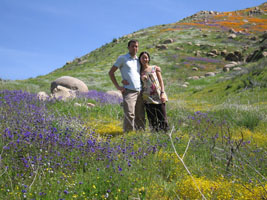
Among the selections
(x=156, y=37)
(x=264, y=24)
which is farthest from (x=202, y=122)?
(x=264, y=24)

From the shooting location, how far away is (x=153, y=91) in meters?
5.35

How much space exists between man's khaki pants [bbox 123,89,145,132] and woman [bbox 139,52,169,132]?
0.63ft

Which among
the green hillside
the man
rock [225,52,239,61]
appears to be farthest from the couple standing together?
rock [225,52,239,61]

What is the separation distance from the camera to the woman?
17.5 feet

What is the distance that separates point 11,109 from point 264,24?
51340 mm

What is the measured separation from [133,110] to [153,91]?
601 millimetres

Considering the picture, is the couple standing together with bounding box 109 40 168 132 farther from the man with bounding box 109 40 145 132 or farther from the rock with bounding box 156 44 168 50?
the rock with bounding box 156 44 168 50

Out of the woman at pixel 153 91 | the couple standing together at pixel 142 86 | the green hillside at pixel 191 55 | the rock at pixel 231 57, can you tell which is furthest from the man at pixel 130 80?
the rock at pixel 231 57

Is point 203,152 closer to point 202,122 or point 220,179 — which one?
point 220,179

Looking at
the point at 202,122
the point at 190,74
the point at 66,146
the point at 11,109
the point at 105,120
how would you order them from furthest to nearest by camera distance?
1. the point at 190,74
2. the point at 105,120
3. the point at 202,122
4. the point at 11,109
5. the point at 66,146

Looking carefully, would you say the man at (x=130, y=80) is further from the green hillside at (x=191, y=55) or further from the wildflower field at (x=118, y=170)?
the green hillside at (x=191, y=55)

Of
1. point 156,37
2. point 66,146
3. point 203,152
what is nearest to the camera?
point 66,146

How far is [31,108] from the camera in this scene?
20.2 feet

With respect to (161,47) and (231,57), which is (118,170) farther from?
(161,47)
